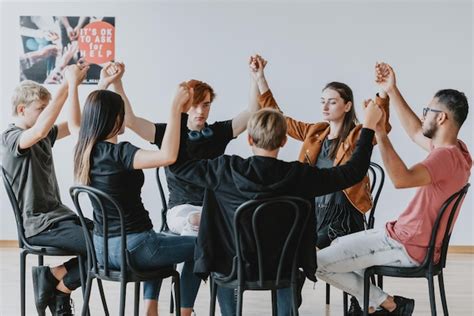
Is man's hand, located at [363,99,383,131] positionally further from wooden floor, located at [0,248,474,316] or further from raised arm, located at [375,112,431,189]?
wooden floor, located at [0,248,474,316]

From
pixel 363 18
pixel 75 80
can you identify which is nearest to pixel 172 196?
pixel 75 80

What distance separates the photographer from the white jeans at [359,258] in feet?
10.2

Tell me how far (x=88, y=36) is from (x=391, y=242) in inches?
147

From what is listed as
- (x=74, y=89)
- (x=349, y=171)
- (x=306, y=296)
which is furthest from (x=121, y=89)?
(x=306, y=296)

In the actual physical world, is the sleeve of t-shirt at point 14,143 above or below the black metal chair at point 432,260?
above

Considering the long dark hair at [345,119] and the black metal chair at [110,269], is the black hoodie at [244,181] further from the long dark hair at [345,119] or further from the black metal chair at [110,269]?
the long dark hair at [345,119]

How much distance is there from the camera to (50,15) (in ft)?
20.1

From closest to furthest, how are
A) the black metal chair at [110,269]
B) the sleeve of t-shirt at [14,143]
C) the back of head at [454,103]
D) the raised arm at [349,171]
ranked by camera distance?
the raised arm at [349,171] < the black metal chair at [110,269] < the back of head at [454,103] < the sleeve of t-shirt at [14,143]

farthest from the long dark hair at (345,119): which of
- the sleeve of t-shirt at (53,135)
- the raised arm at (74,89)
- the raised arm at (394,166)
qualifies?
the sleeve of t-shirt at (53,135)

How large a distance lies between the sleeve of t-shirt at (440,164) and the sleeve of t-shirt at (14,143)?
1.76 m

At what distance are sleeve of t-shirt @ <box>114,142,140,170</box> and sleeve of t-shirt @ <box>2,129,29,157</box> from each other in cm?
74

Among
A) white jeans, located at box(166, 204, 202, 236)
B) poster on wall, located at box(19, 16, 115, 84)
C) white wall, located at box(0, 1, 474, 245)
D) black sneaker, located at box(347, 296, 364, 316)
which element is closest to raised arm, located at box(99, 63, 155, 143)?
white jeans, located at box(166, 204, 202, 236)

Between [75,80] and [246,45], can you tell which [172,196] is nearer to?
[75,80]

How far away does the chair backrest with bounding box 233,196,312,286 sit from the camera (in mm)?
2736
